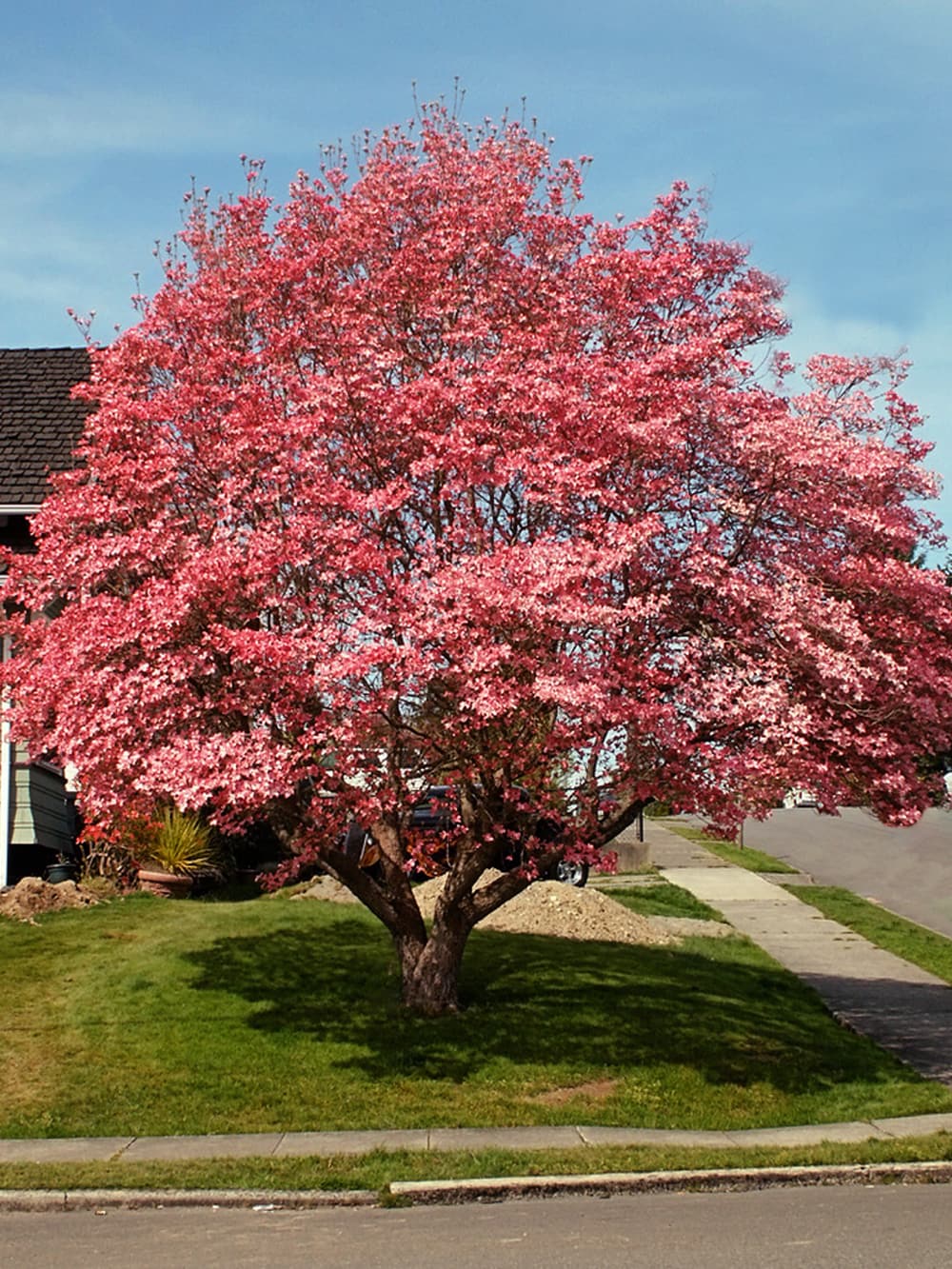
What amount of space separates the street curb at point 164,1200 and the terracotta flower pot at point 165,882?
10476mm

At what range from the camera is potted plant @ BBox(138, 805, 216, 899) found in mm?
20172

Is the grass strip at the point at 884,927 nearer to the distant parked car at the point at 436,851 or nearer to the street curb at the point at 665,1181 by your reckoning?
the distant parked car at the point at 436,851

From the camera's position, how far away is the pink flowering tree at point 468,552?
11.7m

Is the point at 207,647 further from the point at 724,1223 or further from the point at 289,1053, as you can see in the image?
the point at 724,1223

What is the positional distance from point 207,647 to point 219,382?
10.3 feet

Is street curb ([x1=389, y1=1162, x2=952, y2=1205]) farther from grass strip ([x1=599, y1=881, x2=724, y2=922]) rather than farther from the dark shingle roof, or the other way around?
grass strip ([x1=599, y1=881, x2=724, y2=922])


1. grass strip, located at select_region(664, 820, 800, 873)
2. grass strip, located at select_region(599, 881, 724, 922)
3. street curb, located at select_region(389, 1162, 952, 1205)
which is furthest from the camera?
grass strip, located at select_region(664, 820, 800, 873)

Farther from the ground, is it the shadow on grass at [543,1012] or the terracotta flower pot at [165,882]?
the terracotta flower pot at [165,882]

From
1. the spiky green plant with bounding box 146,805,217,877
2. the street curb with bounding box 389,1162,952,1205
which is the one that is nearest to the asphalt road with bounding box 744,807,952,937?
the spiky green plant with bounding box 146,805,217,877

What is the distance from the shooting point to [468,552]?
42.2 feet

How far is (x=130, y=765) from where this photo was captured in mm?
11695

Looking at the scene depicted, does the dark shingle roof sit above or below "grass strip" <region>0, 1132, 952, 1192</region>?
above

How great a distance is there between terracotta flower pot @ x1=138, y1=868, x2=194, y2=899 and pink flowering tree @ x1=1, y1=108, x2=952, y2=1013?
6.51 metres

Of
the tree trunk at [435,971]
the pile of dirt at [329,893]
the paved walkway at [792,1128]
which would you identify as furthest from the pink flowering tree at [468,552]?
the pile of dirt at [329,893]
